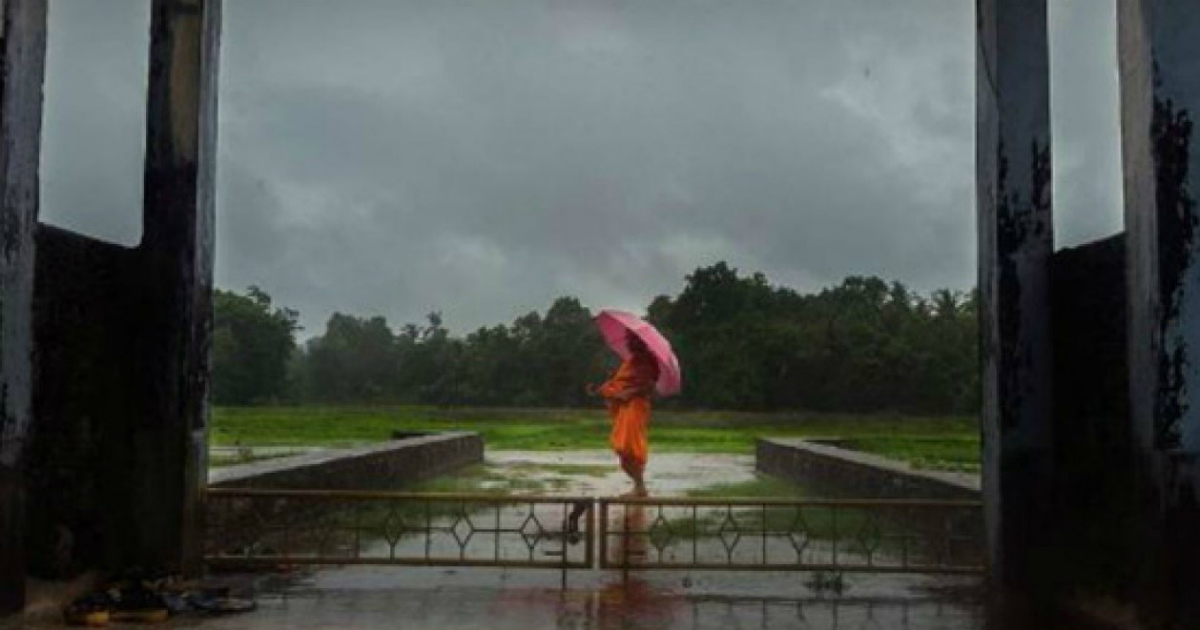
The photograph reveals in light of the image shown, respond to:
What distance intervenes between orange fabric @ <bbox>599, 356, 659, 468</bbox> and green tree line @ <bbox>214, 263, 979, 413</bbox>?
2204 centimetres

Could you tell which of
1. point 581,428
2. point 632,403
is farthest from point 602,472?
point 581,428

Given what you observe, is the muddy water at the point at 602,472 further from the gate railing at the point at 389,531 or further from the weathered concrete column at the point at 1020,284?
the weathered concrete column at the point at 1020,284

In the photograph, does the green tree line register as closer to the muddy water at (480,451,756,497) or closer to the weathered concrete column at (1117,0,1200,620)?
the muddy water at (480,451,756,497)

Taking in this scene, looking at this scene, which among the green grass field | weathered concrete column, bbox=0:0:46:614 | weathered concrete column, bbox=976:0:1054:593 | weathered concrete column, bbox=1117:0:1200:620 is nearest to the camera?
weathered concrete column, bbox=1117:0:1200:620

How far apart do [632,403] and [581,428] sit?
24.5 m

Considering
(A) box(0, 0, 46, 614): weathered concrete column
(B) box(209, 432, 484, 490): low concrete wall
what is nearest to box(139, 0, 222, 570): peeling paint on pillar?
(A) box(0, 0, 46, 614): weathered concrete column

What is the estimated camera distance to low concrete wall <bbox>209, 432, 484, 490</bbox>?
38.6ft

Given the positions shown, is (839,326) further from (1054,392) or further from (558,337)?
(1054,392)

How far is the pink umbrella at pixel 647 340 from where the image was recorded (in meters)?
13.9

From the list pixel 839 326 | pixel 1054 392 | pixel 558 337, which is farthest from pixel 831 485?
pixel 558 337

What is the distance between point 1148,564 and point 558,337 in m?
39.8

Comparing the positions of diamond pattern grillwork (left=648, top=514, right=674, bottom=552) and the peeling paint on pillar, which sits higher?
the peeling paint on pillar

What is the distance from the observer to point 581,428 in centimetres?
3859

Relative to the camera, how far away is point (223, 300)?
48.0 meters
